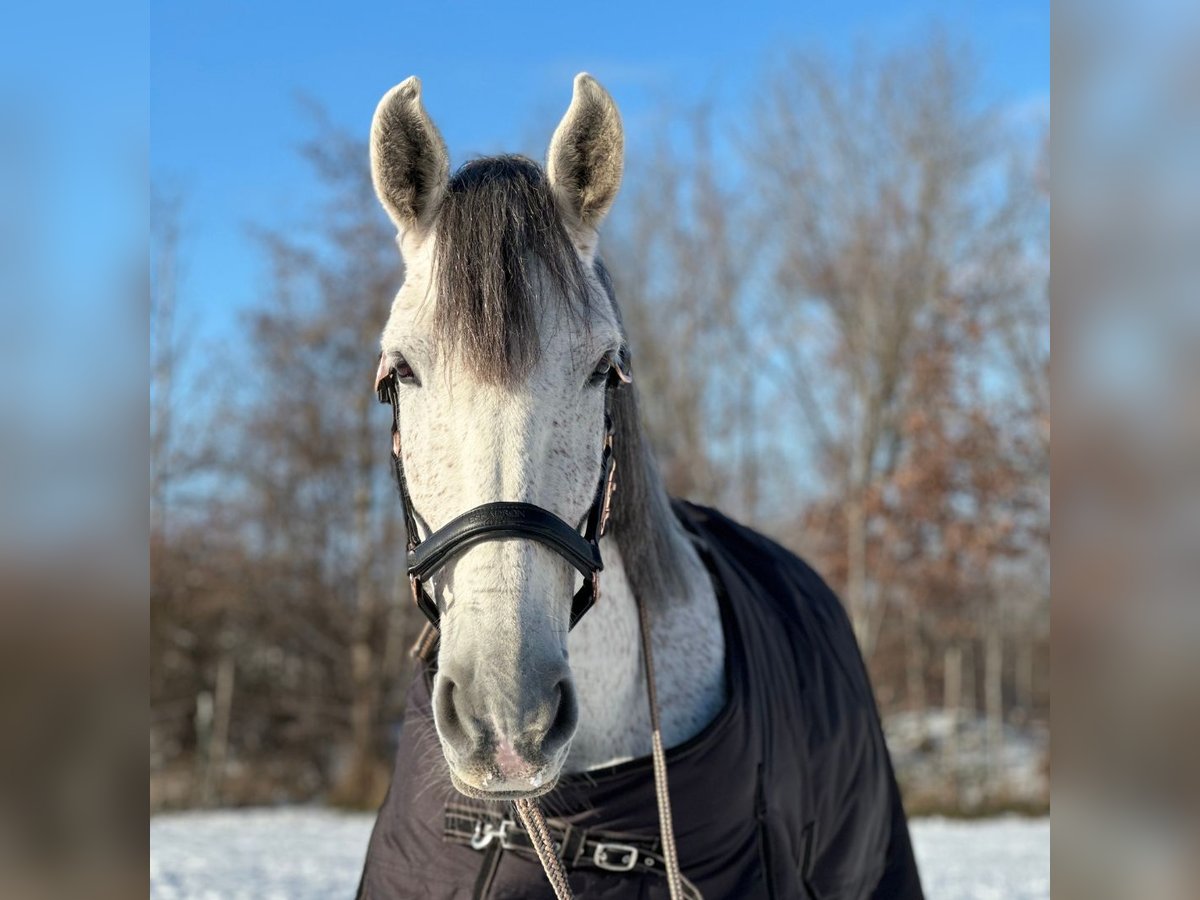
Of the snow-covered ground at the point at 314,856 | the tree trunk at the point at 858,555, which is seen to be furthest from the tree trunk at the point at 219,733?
the tree trunk at the point at 858,555

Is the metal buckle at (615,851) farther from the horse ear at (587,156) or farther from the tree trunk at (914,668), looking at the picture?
the tree trunk at (914,668)

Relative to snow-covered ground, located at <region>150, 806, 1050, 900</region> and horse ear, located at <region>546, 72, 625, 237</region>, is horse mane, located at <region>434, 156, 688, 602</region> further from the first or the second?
snow-covered ground, located at <region>150, 806, 1050, 900</region>

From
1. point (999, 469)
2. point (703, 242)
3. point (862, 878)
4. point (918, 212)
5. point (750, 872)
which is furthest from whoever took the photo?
point (703, 242)

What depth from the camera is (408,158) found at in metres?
2.10

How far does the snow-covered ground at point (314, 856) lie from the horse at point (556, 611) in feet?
14.0

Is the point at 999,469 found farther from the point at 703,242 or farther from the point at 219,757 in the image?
the point at 219,757

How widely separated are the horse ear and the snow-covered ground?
5035 mm

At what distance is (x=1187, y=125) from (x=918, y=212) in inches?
702

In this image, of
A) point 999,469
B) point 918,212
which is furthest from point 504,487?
point 918,212

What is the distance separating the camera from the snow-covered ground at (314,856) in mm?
7355

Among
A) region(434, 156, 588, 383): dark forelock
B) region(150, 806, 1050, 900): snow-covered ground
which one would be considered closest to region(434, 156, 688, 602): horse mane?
region(434, 156, 588, 383): dark forelock

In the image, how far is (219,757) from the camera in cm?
1416

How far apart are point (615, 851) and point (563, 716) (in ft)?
2.00

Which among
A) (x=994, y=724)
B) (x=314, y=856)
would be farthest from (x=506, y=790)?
(x=994, y=724)
